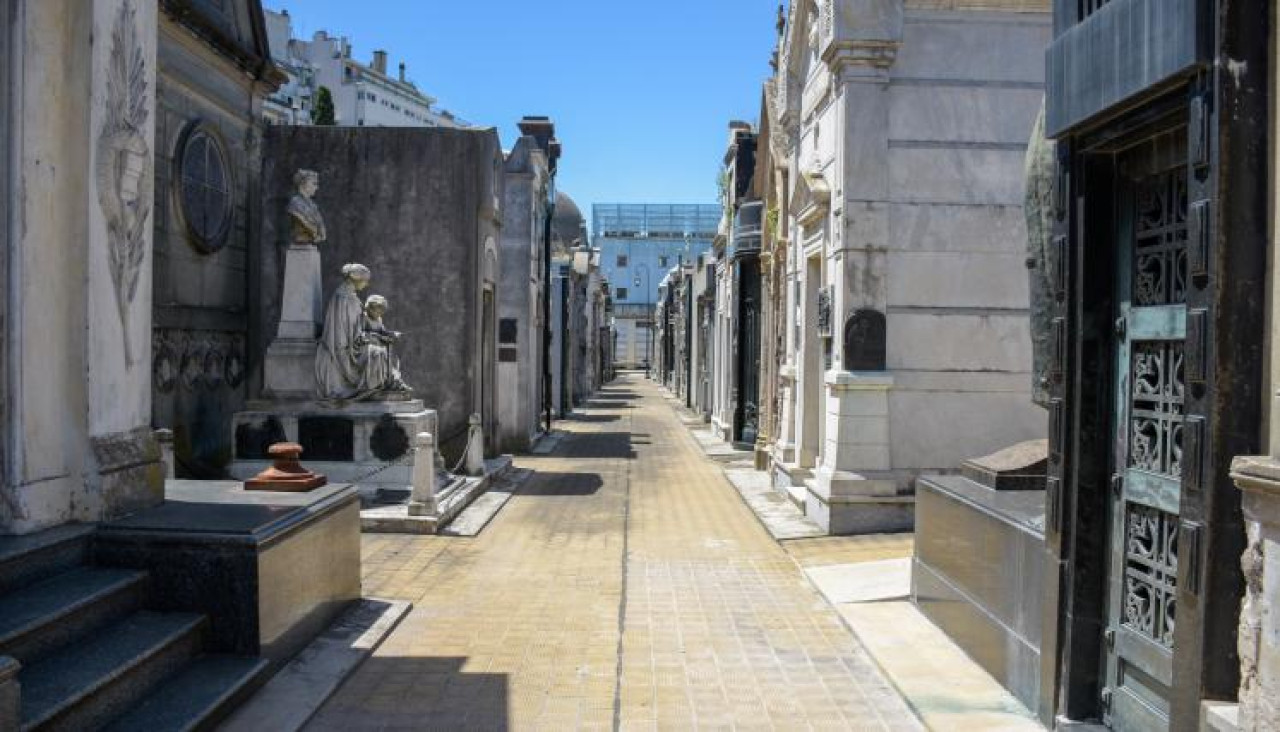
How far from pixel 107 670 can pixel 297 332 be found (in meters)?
8.71

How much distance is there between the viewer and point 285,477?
22.3 feet

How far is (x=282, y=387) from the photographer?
1234cm

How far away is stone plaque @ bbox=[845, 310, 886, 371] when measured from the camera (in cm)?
1045

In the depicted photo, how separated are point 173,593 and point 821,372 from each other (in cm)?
856

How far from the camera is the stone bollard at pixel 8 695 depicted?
10.8ft

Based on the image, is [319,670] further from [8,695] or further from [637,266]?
[637,266]

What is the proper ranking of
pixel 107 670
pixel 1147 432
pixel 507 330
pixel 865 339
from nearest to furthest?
pixel 107 670 < pixel 1147 432 < pixel 865 339 < pixel 507 330

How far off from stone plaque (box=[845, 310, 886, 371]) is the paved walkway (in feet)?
6.39

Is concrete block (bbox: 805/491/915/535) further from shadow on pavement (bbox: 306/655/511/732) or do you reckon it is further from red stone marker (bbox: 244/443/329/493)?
red stone marker (bbox: 244/443/329/493)

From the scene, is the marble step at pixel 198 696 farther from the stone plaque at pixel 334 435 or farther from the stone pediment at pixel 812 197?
the stone pediment at pixel 812 197

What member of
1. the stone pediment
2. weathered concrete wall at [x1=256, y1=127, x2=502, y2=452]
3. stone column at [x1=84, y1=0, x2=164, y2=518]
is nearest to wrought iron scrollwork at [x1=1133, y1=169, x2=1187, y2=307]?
stone column at [x1=84, y1=0, x2=164, y2=518]

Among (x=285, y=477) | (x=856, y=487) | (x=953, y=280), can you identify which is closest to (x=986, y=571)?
(x=285, y=477)

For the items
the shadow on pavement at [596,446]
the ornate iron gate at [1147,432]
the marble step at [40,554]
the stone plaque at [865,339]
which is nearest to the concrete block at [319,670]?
the marble step at [40,554]

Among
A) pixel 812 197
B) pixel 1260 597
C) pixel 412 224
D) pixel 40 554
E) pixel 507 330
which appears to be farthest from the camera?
pixel 507 330
